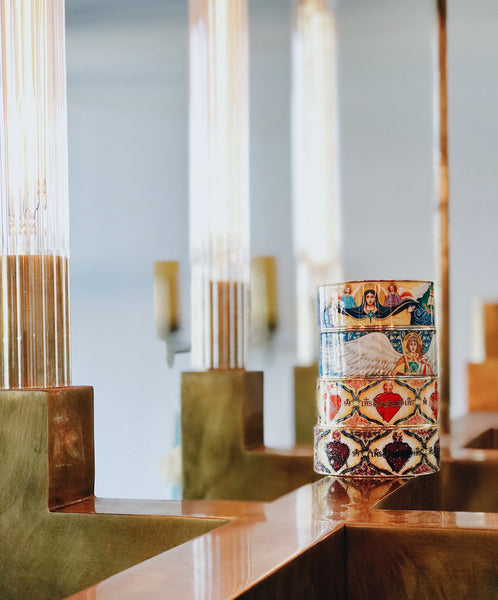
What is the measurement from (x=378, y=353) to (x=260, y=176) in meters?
4.43

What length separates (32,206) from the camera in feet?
5.16

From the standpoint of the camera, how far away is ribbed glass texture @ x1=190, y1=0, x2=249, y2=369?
2.26 metres

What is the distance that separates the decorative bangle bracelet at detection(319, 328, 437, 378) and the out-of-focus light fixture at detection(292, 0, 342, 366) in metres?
1.83

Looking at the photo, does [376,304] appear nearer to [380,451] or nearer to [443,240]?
[380,451]

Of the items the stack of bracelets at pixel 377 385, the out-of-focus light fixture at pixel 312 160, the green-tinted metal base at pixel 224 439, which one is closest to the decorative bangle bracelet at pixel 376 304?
the stack of bracelets at pixel 377 385

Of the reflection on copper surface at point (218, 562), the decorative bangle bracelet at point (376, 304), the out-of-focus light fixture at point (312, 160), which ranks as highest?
the out-of-focus light fixture at point (312, 160)

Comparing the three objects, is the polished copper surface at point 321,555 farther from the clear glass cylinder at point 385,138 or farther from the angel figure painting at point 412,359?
the clear glass cylinder at point 385,138

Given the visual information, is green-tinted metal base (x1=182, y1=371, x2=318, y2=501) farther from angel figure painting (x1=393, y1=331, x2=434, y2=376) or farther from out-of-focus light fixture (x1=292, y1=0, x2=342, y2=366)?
out-of-focus light fixture (x1=292, y1=0, x2=342, y2=366)

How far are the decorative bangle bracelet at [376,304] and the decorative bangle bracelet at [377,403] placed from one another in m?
0.09

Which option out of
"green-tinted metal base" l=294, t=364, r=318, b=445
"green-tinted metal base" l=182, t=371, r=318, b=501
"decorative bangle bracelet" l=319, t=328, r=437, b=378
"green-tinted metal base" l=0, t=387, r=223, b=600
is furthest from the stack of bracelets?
"green-tinted metal base" l=294, t=364, r=318, b=445

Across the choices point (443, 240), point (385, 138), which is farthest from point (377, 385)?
point (385, 138)

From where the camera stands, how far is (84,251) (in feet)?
19.3

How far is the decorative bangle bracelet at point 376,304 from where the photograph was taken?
1498 millimetres

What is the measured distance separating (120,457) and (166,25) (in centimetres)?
266
